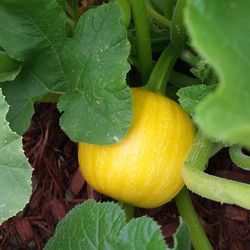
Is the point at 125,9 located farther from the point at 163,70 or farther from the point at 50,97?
the point at 50,97

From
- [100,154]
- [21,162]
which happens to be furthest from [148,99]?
[21,162]

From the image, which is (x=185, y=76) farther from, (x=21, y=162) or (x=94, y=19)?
(x=21, y=162)

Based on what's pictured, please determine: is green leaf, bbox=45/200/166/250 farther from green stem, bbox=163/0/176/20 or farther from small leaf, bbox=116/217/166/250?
green stem, bbox=163/0/176/20

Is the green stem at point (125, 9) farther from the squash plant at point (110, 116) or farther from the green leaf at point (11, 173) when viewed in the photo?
the green leaf at point (11, 173)

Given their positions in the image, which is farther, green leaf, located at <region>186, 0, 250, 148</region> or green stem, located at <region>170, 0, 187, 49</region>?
green stem, located at <region>170, 0, 187, 49</region>

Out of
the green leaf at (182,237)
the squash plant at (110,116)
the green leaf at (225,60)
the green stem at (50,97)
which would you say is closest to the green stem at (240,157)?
the squash plant at (110,116)

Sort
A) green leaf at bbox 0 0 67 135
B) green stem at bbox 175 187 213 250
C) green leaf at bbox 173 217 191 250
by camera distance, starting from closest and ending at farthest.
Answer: green leaf at bbox 173 217 191 250, green leaf at bbox 0 0 67 135, green stem at bbox 175 187 213 250

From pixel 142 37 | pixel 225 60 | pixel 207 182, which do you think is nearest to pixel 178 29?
pixel 142 37

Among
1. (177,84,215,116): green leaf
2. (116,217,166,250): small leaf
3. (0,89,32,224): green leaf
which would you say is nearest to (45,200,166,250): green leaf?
(116,217,166,250): small leaf
